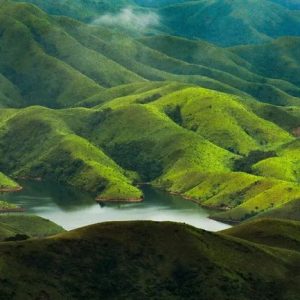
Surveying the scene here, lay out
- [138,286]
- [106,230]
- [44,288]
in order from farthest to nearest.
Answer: [106,230] < [138,286] < [44,288]

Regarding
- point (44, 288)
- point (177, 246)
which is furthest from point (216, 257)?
point (44, 288)

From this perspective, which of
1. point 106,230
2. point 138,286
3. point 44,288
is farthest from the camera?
point 106,230

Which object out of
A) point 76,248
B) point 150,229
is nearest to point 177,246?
point 150,229

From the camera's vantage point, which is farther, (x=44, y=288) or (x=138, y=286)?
(x=138, y=286)

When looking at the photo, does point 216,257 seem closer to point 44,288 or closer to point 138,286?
point 138,286

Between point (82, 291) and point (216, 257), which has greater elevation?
point (216, 257)

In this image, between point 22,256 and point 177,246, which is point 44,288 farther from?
point 177,246
